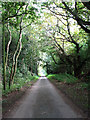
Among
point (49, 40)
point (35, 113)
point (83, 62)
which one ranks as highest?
point (49, 40)

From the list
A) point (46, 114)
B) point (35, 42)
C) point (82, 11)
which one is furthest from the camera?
point (35, 42)

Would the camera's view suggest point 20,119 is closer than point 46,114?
Yes

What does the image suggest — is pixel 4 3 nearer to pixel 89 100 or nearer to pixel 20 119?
pixel 20 119

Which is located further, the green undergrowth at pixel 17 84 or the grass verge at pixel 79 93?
the green undergrowth at pixel 17 84

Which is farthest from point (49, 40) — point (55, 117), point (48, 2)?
point (55, 117)

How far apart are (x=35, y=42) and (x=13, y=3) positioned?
14406 millimetres

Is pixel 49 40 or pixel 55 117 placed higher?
pixel 49 40

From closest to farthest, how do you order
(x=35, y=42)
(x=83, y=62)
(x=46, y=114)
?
1. (x=46, y=114)
2. (x=83, y=62)
3. (x=35, y=42)

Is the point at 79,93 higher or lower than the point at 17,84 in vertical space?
higher

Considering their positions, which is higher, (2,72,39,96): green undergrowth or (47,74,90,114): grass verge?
(47,74,90,114): grass verge

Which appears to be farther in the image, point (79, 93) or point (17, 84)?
point (17, 84)

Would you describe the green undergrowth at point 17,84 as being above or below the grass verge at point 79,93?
below

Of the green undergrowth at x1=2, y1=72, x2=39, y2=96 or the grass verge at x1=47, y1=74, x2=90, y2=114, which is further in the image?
the green undergrowth at x1=2, y1=72, x2=39, y2=96

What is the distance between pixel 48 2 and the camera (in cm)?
928
